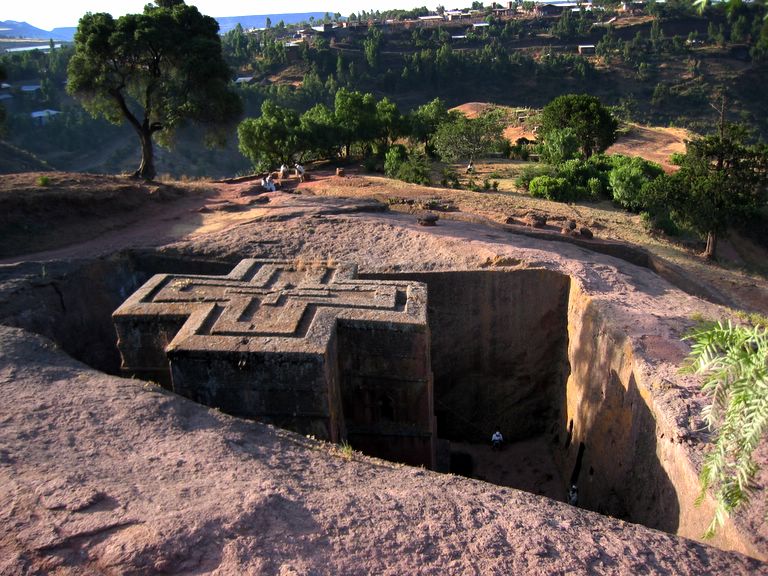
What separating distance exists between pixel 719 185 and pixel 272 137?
16103 millimetres

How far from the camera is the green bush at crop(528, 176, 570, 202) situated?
2261 centimetres

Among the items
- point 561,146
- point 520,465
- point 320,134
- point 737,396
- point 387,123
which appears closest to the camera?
point 737,396

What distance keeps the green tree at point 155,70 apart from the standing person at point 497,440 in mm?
13861

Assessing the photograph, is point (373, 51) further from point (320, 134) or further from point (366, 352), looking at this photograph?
point (366, 352)

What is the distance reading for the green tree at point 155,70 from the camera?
1795cm

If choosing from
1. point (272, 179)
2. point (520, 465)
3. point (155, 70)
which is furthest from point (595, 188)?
point (155, 70)

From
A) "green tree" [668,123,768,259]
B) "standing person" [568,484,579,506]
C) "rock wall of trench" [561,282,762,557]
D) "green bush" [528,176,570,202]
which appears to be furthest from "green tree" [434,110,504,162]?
"standing person" [568,484,579,506]

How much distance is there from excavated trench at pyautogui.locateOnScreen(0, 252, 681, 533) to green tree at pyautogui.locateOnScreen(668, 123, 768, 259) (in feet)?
32.6

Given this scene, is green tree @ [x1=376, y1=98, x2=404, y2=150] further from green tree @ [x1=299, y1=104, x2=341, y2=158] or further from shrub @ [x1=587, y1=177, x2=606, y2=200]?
shrub @ [x1=587, y1=177, x2=606, y2=200]

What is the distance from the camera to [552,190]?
2261 centimetres

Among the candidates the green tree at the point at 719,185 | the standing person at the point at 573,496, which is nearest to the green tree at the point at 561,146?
the green tree at the point at 719,185

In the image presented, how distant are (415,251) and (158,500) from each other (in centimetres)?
815

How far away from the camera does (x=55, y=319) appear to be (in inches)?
401

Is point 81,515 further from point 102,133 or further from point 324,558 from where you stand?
point 102,133
